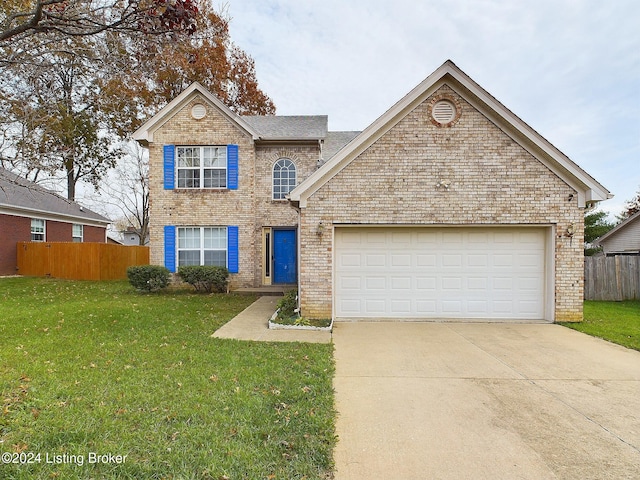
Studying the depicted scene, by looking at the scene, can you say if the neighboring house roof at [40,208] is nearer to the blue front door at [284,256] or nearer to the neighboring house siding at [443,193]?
the blue front door at [284,256]

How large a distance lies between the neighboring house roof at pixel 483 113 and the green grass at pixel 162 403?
13.6 feet

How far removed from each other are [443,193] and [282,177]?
7.51m

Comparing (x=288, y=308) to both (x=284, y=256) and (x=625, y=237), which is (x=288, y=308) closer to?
(x=284, y=256)

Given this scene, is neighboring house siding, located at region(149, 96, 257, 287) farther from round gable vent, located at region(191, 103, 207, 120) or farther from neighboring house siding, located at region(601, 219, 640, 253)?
neighboring house siding, located at region(601, 219, 640, 253)

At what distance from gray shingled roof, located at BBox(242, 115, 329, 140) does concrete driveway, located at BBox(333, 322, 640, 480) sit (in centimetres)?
921

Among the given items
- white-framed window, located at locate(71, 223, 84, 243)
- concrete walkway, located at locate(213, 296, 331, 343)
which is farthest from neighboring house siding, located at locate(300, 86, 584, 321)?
white-framed window, located at locate(71, 223, 84, 243)

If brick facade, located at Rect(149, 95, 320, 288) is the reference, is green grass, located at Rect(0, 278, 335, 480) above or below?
below

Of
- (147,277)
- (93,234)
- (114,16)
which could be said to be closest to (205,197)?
(147,277)

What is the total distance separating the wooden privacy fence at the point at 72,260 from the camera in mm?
17266

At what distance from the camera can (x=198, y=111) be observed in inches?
518

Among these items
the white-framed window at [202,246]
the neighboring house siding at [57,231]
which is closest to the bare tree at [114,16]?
the white-framed window at [202,246]

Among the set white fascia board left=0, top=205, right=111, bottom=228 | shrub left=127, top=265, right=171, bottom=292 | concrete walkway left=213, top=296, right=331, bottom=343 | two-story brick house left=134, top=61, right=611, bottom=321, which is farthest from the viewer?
white fascia board left=0, top=205, right=111, bottom=228

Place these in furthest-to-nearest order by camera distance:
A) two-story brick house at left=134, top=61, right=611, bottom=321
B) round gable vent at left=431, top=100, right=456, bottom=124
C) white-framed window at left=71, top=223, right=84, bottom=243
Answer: white-framed window at left=71, top=223, right=84, bottom=243 < round gable vent at left=431, top=100, right=456, bottom=124 < two-story brick house at left=134, top=61, right=611, bottom=321

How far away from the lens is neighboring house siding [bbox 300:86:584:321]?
26.0 ft
